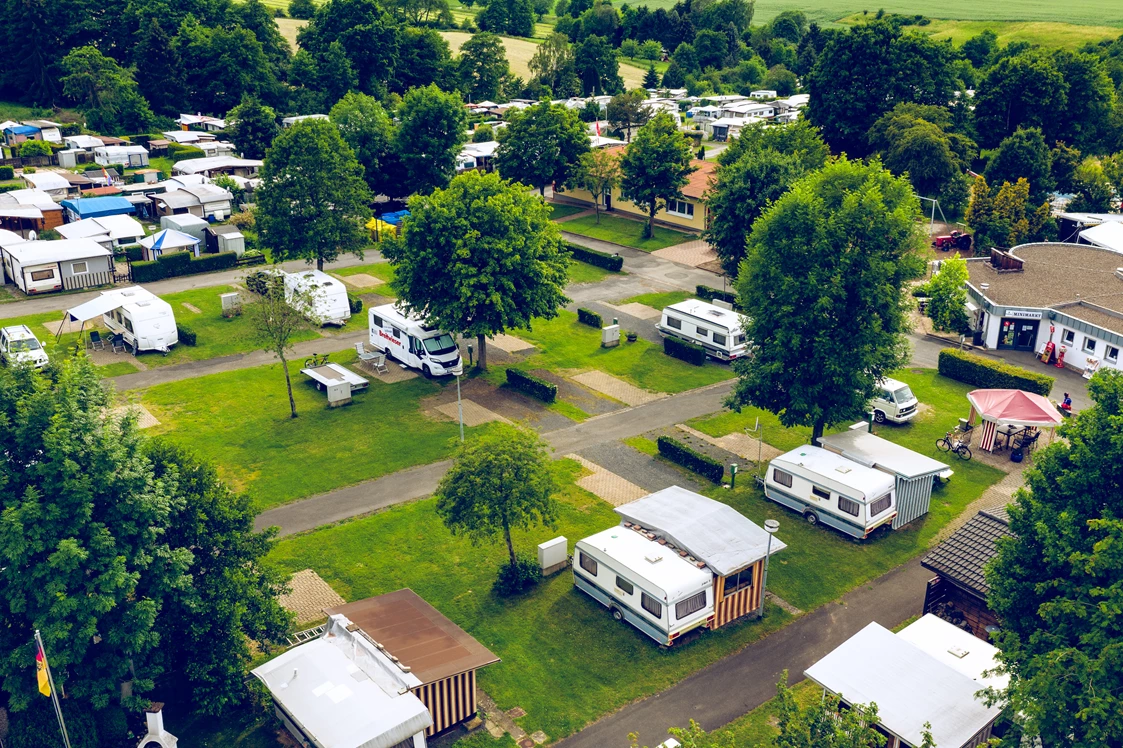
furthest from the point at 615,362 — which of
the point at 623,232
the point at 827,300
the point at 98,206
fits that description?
the point at 98,206

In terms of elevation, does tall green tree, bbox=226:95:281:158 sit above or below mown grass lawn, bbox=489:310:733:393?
above

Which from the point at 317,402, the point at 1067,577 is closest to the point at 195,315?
the point at 317,402

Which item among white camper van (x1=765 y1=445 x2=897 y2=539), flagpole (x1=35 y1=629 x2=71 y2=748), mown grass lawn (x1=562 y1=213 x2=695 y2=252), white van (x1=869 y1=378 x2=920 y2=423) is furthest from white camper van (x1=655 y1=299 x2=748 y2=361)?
flagpole (x1=35 y1=629 x2=71 y2=748)

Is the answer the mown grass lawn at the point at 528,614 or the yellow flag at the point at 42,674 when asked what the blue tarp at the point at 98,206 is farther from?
the yellow flag at the point at 42,674

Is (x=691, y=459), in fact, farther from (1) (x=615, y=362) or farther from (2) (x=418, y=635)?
(2) (x=418, y=635)

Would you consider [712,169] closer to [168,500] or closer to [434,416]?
[434,416]

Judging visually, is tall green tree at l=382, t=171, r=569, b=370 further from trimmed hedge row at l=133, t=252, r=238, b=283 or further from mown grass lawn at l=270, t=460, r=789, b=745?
trimmed hedge row at l=133, t=252, r=238, b=283
